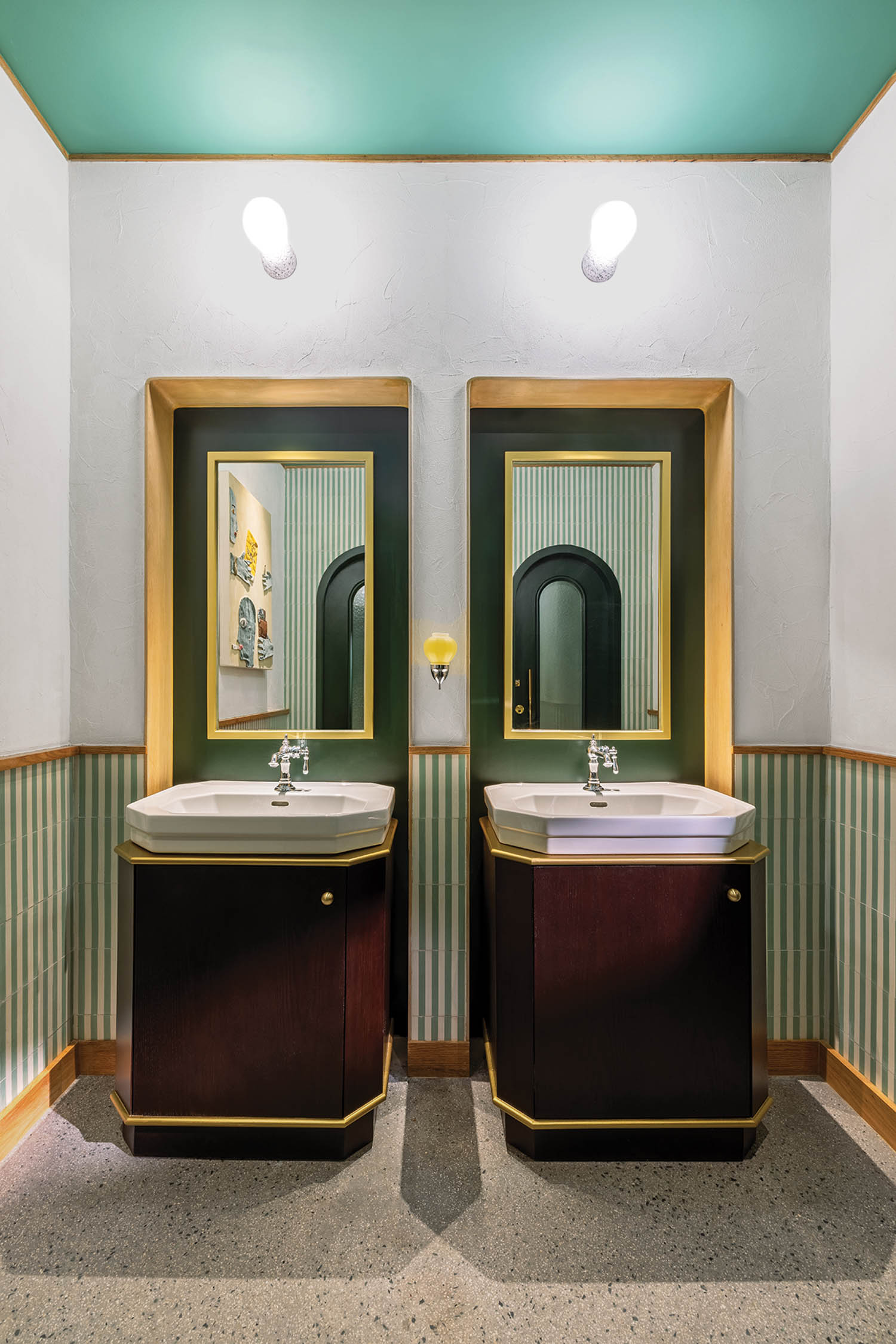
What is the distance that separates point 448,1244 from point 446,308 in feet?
7.48

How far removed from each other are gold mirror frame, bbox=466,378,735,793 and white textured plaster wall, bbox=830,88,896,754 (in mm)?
299

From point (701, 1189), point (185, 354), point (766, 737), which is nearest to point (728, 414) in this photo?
point (766, 737)

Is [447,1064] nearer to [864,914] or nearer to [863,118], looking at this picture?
[864,914]

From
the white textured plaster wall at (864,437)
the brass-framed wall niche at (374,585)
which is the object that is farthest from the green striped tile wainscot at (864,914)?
the brass-framed wall niche at (374,585)

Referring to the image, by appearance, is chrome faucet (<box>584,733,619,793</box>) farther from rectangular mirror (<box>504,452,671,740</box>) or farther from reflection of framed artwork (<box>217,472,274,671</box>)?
reflection of framed artwork (<box>217,472,274,671</box>)

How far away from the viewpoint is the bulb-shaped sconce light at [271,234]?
1.78 metres

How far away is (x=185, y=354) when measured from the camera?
1.96m

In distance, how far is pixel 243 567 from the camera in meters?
2.16

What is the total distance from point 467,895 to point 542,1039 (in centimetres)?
45

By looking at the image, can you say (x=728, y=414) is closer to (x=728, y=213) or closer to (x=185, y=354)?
(x=728, y=213)

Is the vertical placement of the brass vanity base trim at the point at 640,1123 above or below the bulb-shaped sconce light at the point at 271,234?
below

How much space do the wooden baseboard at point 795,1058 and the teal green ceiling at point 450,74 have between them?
8.53 ft

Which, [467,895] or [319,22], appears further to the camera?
[467,895]

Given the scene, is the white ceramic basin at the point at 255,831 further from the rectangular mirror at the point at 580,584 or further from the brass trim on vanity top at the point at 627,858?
the rectangular mirror at the point at 580,584
